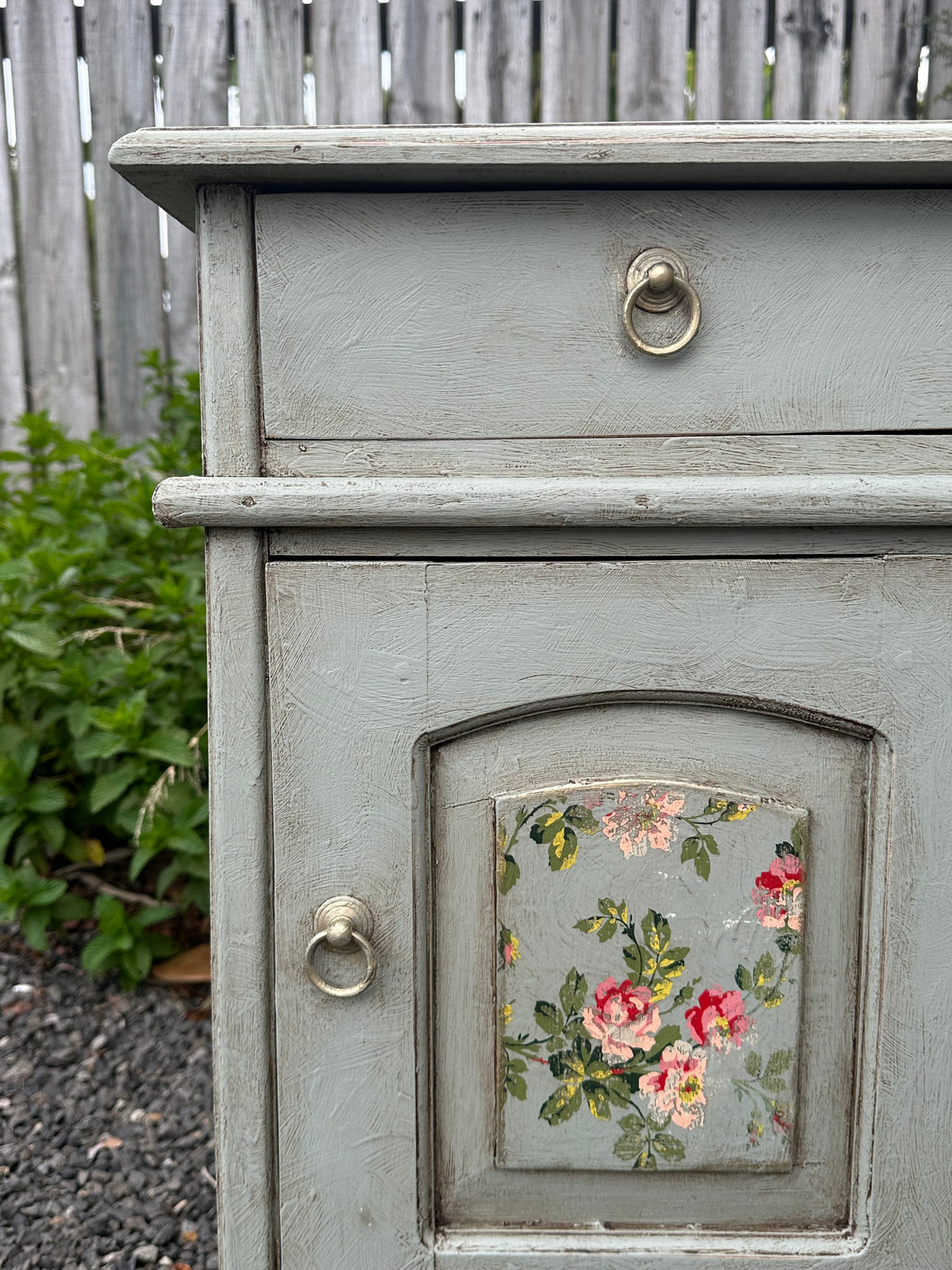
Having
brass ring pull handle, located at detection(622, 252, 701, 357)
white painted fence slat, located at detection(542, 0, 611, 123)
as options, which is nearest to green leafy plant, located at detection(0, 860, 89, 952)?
brass ring pull handle, located at detection(622, 252, 701, 357)

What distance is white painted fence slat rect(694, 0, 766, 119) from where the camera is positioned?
82.7 inches

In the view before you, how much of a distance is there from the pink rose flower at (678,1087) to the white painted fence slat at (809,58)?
2019 millimetres

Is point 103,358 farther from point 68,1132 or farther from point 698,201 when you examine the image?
point 698,201

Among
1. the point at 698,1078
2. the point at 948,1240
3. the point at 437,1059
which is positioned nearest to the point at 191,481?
the point at 437,1059

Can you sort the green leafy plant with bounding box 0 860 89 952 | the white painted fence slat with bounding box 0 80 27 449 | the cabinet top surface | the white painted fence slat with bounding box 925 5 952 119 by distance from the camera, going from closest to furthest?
the cabinet top surface
the green leafy plant with bounding box 0 860 89 952
the white painted fence slat with bounding box 925 5 952 119
the white painted fence slat with bounding box 0 80 27 449

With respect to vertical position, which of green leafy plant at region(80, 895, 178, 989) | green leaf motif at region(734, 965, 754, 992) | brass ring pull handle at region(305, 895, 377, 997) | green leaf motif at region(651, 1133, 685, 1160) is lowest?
green leafy plant at region(80, 895, 178, 989)

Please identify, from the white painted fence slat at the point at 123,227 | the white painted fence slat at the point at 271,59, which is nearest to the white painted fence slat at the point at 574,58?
the white painted fence slat at the point at 271,59

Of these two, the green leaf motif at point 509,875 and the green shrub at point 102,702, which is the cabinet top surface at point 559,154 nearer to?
the green leaf motif at point 509,875

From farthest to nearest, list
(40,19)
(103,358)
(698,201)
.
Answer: (103,358) → (40,19) → (698,201)

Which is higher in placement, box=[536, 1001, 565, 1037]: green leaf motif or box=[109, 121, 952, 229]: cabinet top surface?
box=[109, 121, 952, 229]: cabinet top surface

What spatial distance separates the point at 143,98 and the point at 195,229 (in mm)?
1641

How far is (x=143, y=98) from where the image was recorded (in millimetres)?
2195

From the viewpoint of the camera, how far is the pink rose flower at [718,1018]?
94 centimetres

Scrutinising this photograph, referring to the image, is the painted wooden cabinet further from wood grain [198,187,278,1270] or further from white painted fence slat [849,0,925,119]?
white painted fence slat [849,0,925,119]
